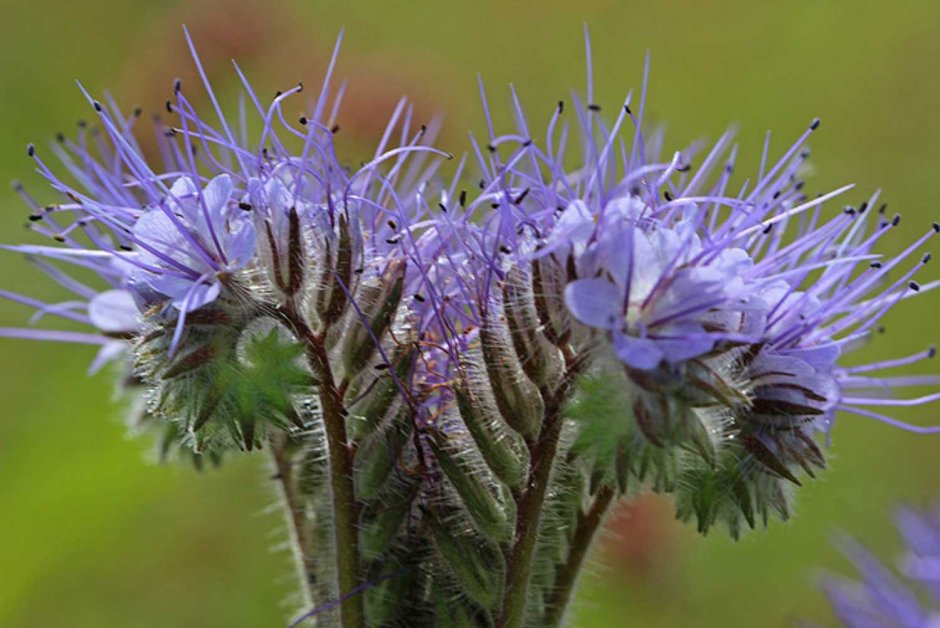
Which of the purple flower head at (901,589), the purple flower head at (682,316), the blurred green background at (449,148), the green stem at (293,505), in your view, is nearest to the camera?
the purple flower head at (682,316)

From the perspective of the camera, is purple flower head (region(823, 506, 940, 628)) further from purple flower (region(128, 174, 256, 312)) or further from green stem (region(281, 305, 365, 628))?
purple flower (region(128, 174, 256, 312))

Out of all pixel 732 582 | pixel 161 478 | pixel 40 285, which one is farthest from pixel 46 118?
pixel 732 582

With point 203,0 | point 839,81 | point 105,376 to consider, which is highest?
point 839,81

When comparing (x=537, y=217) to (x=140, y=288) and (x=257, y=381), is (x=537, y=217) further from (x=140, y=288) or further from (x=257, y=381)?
(x=140, y=288)

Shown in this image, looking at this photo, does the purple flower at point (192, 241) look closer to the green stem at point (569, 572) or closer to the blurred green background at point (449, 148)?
the green stem at point (569, 572)

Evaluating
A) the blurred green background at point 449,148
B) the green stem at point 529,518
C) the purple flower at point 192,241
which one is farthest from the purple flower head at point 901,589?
the purple flower at point 192,241

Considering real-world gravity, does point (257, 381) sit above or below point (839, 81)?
below
